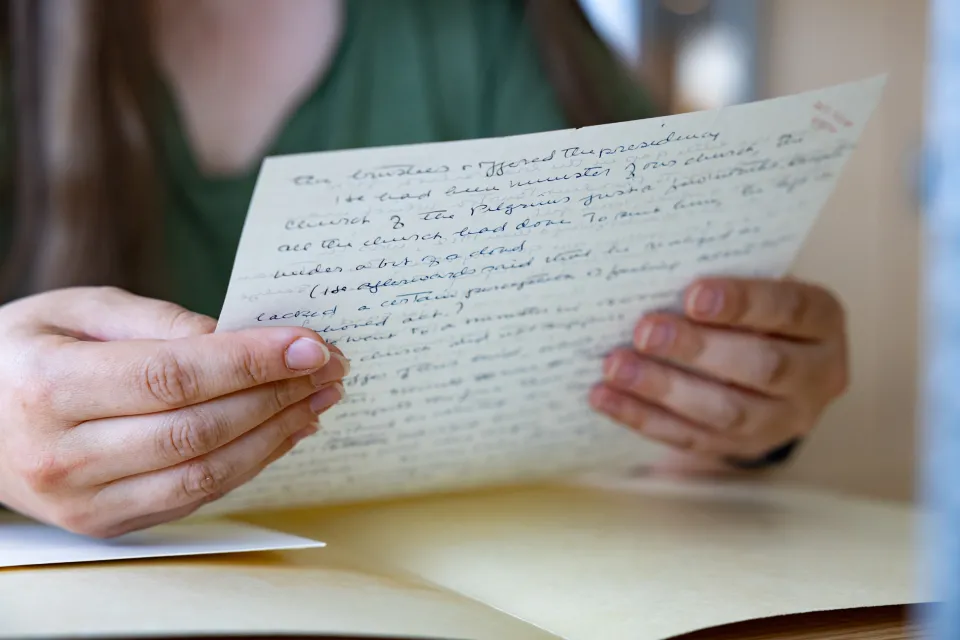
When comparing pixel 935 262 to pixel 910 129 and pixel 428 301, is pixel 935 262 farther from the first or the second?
pixel 910 129

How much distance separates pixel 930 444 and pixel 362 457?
330 millimetres

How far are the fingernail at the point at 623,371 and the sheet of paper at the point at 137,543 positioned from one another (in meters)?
0.19

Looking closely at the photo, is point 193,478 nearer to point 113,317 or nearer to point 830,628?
point 113,317

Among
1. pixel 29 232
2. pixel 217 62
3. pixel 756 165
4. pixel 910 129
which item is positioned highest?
pixel 910 129

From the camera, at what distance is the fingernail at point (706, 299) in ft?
Result: 1.59

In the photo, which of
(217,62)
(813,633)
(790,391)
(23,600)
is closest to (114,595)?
(23,600)

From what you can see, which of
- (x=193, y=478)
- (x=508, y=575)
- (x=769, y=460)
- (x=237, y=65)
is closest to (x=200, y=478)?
(x=193, y=478)

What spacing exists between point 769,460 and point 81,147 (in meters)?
0.63

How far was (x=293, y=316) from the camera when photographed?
39 centimetres

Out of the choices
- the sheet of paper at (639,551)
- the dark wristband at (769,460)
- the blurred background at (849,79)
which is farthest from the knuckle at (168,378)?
the blurred background at (849,79)

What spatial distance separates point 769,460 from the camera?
69cm

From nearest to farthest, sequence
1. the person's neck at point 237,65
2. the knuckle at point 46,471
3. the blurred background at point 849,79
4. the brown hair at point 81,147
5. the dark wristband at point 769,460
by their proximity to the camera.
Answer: the knuckle at point 46,471, the dark wristband at point 769,460, the brown hair at point 81,147, the person's neck at point 237,65, the blurred background at point 849,79

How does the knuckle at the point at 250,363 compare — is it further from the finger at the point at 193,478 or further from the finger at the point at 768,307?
the finger at the point at 768,307

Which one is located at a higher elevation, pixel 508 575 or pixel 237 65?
pixel 237 65
